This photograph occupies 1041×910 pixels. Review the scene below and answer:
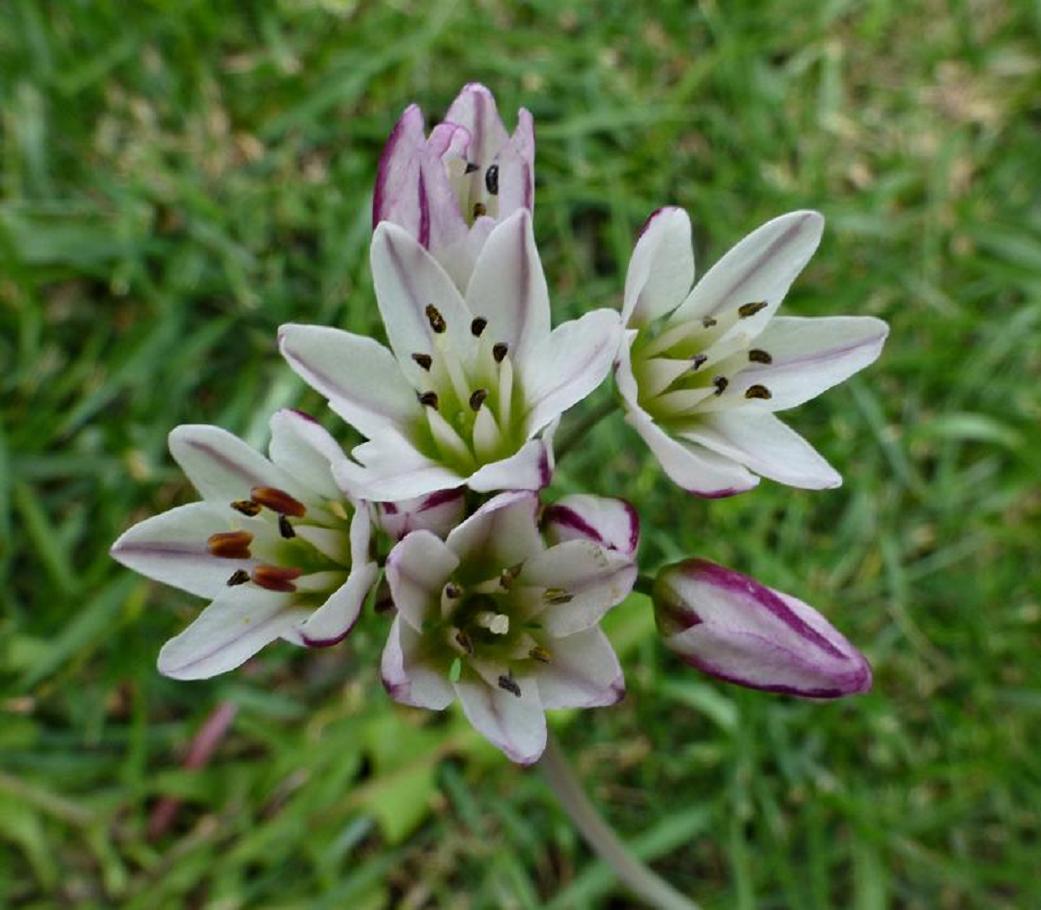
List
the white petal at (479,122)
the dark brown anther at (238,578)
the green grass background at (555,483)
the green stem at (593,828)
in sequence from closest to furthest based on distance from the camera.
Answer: the dark brown anther at (238,578), the white petal at (479,122), the green stem at (593,828), the green grass background at (555,483)

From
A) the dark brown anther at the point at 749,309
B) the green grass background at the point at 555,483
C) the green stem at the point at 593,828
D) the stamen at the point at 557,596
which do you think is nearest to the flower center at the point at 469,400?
the stamen at the point at 557,596

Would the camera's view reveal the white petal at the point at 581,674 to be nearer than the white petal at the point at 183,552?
Yes

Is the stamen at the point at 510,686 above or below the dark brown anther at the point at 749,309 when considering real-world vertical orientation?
below

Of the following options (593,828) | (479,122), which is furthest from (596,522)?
(593,828)

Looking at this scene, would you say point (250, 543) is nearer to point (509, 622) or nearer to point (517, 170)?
point (509, 622)

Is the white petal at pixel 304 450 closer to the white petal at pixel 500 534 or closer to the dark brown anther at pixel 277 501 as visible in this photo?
the dark brown anther at pixel 277 501
